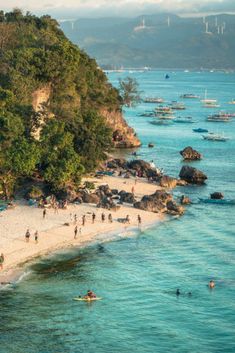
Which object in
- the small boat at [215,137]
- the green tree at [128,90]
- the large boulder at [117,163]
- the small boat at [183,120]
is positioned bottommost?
the large boulder at [117,163]

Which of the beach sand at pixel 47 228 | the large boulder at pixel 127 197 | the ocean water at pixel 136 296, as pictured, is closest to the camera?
the ocean water at pixel 136 296

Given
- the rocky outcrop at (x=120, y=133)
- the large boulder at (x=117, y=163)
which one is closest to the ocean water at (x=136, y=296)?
the large boulder at (x=117, y=163)

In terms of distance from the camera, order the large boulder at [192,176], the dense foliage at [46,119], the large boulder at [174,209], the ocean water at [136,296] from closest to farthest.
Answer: the ocean water at [136,296] → the large boulder at [174,209] → the dense foliage at [46,119] → the large boulder at [192,176]

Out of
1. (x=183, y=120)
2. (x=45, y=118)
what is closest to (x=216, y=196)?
(x=45, y=118)

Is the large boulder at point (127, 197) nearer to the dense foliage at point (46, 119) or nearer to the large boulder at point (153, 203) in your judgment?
the large boulder at point (153, 203)

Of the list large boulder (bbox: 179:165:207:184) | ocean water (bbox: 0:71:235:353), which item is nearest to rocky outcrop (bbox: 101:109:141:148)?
large boulder (bbox: 179:165:207:184)

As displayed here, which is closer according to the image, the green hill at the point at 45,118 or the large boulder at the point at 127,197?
the green hill at the point at 45,118

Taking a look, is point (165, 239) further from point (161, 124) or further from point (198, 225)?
point (161, 124)
